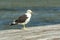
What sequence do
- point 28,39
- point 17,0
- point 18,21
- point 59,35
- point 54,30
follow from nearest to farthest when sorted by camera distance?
point 28,39, point 59,35, point 54,30, point 18,21, point 17,0

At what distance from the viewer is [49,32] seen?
6.15 m

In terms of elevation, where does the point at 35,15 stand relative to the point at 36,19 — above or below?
above

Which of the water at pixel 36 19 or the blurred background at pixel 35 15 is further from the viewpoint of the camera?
the blurred background at pixel 35 15

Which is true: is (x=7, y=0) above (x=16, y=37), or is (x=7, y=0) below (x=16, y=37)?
above

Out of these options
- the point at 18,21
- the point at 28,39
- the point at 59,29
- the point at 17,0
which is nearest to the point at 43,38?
the point at 28,39

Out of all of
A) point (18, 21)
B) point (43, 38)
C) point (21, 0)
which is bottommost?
point (43, 38)

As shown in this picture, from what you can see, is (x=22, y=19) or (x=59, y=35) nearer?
(x=59, y=35)

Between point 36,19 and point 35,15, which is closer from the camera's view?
point 36,19

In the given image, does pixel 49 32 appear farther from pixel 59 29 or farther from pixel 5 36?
pixel 5 36

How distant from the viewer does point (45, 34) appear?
5887 mm

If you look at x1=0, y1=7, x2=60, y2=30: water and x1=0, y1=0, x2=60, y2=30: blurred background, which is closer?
x1=0, y1=7, x2=60, y2=30: water

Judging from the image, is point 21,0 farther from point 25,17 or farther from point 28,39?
point 28,39

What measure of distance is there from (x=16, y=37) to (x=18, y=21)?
2781 millimetres

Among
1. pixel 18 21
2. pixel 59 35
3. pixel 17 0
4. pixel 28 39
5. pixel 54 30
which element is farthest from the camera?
pixel 17 0
